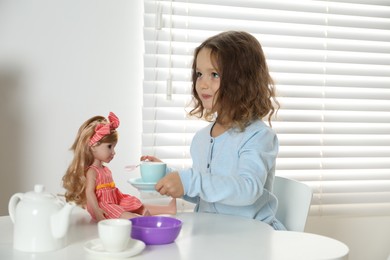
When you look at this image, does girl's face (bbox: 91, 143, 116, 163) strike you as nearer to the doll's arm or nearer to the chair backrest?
the doll's arm

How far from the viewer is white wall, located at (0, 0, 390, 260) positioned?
1878mm

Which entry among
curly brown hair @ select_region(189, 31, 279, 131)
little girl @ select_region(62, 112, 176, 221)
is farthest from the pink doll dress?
curly brown hair @ select_region(189, 31, 279, 131)

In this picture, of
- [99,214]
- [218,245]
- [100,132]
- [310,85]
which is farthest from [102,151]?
[310,85]

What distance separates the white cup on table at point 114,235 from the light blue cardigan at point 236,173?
1.28ft

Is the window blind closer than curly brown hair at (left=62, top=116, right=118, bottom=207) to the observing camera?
No

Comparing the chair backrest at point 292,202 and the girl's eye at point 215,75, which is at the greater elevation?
the girl's eye at point 215,75

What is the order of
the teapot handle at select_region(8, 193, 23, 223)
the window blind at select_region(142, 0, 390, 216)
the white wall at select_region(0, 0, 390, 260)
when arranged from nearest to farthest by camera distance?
1. the teapot handle at select_region(8, 193, 23, 223)
2. the white wall at select_region(0, 0, 390, 260)
3. the window blind at select_region(142, 0, 390, 216)

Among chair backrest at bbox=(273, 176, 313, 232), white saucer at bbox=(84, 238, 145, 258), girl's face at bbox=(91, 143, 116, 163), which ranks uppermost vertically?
girl's face at bbox=(91, 143, 116, 163)

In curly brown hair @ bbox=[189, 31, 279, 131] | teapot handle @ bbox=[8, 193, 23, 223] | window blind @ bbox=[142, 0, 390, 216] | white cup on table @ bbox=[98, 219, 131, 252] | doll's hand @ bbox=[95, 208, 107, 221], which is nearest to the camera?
white cup on table @ bbox=[98, 219, 131, 252]

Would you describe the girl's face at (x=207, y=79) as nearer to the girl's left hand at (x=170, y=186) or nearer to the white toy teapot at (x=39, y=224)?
the girl's left hand at (x=170, y=186)

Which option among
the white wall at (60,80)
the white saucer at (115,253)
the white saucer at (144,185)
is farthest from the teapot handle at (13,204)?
the white wall at (60,80)

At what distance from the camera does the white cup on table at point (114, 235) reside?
0.88 metres

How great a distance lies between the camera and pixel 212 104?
162cm

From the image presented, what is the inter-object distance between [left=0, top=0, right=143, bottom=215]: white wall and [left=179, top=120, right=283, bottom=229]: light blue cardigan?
0.41 meters
